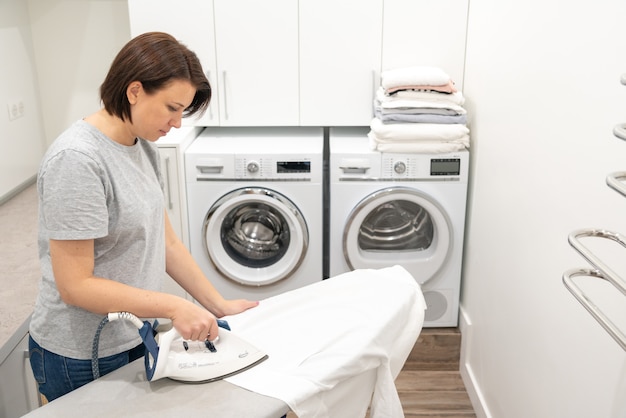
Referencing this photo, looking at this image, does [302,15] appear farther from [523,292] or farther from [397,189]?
[523,292]

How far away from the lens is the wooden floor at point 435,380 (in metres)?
2.94

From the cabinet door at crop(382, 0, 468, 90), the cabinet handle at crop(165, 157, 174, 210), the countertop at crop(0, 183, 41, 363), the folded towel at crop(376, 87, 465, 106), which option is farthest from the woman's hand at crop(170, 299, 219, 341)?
the cabinet door at crop(382, 0, 468, 90)

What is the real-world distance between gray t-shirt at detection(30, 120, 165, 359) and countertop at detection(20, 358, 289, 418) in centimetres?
13

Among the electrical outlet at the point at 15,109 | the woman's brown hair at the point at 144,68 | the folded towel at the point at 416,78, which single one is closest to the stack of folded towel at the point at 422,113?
the folded towel at the point at 416,78

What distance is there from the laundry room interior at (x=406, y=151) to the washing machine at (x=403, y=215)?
0.4 inches

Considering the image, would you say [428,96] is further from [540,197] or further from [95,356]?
[95,356]

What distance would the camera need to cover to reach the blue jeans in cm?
163

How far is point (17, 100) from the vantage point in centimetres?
369

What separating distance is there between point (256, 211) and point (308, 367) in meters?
1.71

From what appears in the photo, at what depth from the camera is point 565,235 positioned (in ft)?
6.34

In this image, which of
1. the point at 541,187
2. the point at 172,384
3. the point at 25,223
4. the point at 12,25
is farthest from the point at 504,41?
the point at 12,25

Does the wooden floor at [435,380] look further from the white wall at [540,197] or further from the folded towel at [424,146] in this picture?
the folded towel at [424,146]

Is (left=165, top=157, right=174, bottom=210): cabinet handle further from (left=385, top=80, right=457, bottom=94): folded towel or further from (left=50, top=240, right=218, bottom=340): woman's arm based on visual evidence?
(left=50, top=240, right=218, bottom=340): woman's arm

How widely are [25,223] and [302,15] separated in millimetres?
1639
